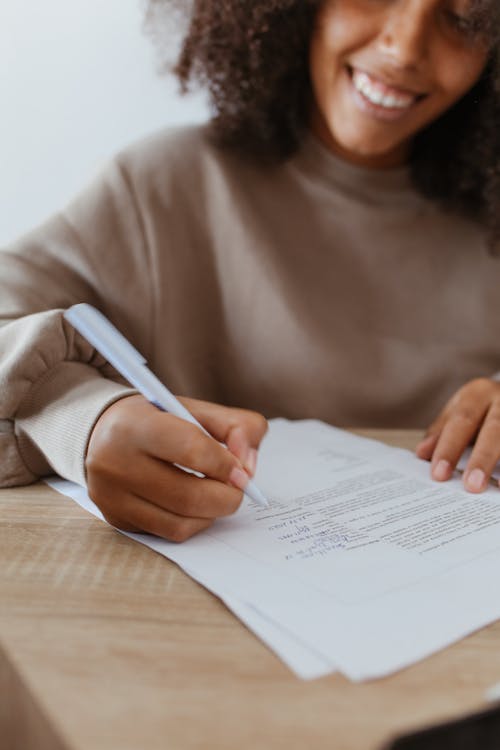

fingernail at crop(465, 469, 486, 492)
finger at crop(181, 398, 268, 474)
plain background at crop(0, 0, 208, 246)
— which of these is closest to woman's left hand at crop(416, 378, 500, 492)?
fingernail at crop(465, 469, 486, 492)

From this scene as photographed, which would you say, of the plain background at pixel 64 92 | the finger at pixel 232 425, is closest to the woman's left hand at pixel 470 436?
the finger at pixel 232 425

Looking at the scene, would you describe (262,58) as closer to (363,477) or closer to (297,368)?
(297,368)

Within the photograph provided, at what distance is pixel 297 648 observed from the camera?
1.13 ft

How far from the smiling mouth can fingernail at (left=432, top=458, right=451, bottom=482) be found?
451mm

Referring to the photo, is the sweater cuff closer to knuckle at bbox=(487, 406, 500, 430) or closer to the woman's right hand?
the woman's right hand

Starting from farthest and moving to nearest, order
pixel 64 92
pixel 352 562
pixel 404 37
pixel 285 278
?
pixel 64 92, pixel 285 278, pixel 404 37, pixel 352 562

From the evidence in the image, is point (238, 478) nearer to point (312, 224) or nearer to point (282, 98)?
point (312, 224)

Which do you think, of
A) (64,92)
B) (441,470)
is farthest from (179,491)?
(64,92)

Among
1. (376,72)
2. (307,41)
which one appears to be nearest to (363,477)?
(376,72)

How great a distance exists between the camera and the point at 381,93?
84cm

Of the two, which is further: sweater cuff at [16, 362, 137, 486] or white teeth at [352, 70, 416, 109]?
white teeth at [352, 70, 416, 109]

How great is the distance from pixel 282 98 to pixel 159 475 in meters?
0.65

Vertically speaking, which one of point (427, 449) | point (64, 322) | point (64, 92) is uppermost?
point (64, 92)

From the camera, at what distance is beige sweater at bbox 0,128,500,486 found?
835 mm
